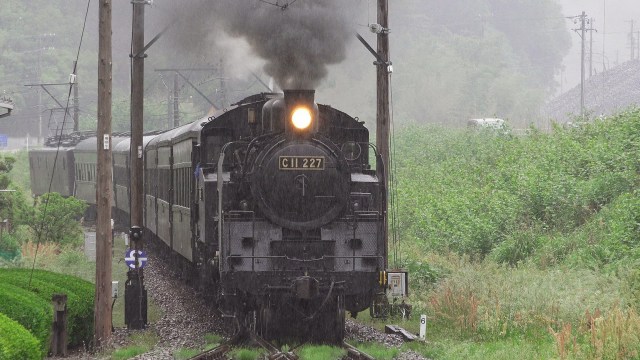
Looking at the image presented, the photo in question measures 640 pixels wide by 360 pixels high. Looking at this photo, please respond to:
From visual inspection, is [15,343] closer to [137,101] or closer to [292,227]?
[292,227]

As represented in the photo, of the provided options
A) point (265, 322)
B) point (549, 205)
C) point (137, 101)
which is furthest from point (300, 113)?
point (549, 205)

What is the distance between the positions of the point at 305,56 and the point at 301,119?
2.12 meters

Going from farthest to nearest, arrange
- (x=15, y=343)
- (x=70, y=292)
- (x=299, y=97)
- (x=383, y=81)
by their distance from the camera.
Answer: (x=383, y=81)
(x=70, y=292)
(x=299, y=97)
(x=15, y=343)

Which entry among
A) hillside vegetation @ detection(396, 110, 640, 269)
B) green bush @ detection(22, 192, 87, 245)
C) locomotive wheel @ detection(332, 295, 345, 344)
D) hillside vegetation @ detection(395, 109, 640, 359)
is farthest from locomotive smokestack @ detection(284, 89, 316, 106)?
green bush @ detection(22, 192, 87, 245)

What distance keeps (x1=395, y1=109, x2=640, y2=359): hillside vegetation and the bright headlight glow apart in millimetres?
3304

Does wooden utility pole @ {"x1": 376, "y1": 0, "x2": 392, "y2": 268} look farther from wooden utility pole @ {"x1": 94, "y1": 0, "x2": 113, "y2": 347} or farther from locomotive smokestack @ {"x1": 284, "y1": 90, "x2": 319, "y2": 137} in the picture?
wooden utility pole @ {"x1": 94, "y1": 0, "x2": 113, "y2": 347}

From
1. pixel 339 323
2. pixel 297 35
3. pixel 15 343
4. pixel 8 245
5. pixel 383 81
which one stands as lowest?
pixel 339 323

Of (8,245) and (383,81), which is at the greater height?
(383,81)

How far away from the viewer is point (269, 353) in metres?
11.9

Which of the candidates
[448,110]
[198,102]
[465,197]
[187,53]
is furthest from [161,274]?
[448,110]

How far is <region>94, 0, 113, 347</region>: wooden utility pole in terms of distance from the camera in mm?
14148

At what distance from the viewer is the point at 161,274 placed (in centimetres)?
2292

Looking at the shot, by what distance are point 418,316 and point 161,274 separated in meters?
9.03

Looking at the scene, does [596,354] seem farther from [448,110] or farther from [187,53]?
[448,110]
